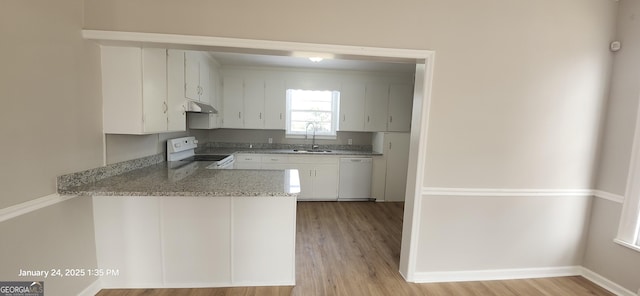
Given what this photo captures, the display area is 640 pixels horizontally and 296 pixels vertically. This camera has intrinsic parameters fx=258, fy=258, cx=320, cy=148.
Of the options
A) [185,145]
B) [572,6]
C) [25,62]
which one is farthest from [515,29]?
[185,145]

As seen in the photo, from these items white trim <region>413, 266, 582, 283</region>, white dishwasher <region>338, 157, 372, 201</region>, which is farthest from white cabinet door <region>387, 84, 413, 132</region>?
white trim <region>413, 266, 582, 283</region>

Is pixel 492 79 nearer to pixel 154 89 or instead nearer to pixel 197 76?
pixel 154 89

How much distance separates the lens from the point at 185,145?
355 centimetres

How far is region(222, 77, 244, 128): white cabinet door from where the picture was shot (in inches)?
184

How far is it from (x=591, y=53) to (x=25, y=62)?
415 centimetres

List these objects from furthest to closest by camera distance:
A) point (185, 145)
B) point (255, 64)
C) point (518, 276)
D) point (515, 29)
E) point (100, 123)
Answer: point (255, 64) → point (185, 145) → point (518, 276) → point (515, 29) → point (100, 123)

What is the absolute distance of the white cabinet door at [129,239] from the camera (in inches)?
81.0

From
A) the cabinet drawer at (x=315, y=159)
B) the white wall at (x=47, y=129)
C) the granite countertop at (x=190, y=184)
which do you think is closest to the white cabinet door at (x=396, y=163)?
the cabinet drawer at (x=315, y=159)

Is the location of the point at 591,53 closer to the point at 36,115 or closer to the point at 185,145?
the point at 36,115

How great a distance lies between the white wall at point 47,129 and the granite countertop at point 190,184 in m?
0.22

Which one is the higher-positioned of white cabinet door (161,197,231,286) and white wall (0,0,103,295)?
white wall (0,0,103,295)

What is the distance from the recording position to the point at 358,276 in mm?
2428

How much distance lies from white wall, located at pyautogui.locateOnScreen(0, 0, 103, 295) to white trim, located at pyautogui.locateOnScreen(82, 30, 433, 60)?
8.5 inches

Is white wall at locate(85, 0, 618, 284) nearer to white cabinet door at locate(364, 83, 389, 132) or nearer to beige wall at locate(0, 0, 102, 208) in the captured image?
beige wall at locate(0, 0, 102, 208)
